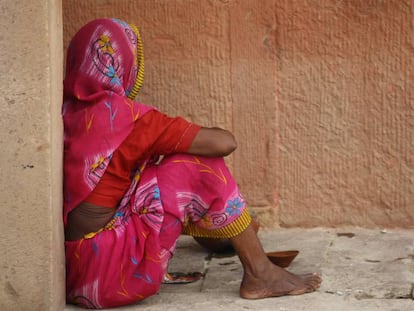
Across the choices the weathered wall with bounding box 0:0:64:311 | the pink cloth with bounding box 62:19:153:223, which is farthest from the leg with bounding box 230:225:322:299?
the weathered wall with bounding box 0:0:64:311

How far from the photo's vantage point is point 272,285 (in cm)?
409

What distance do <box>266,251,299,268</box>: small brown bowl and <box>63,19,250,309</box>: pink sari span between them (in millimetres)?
454

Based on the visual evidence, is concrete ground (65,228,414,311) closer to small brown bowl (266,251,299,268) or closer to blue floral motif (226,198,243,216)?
small brown bowl (266,251,299,268)

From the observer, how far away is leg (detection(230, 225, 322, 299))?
13.4 feet

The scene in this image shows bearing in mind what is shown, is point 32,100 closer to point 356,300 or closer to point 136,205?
point 136,205

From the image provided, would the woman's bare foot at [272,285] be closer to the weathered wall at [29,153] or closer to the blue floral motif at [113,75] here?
the weathered wall at [29,153]

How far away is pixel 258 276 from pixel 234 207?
31 centimetres

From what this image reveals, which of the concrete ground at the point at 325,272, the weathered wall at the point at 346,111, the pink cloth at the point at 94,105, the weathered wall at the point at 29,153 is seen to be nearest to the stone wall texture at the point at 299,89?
the weathered wall at the point at 346,111

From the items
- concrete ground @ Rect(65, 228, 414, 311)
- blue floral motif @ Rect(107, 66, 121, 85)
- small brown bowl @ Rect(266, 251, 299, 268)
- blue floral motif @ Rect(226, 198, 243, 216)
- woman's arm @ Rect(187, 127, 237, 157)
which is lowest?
concrete ground @ Rect(65, 228, 414, 311)

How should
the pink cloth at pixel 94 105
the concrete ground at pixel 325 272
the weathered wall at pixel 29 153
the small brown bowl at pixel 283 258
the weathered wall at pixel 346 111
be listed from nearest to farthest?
1. the weathered wall at pixel 29 153
2. the pink cloth at pixel 94 105
3. the concrete ground at pixel 325 272
4. the small brown bowl at pixel 283 258
5. the weathered wall at pixel 346 111

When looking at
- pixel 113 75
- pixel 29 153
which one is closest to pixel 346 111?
pixel 113 75

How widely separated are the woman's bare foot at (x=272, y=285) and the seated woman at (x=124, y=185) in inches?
7.2

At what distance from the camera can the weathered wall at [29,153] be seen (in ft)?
12.0

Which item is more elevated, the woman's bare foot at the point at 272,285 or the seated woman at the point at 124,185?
the seated woman at the point at 124,185
